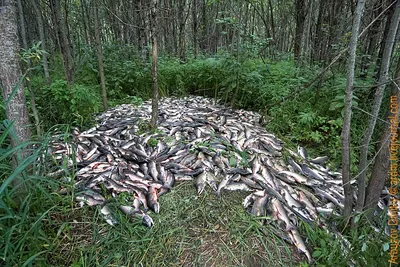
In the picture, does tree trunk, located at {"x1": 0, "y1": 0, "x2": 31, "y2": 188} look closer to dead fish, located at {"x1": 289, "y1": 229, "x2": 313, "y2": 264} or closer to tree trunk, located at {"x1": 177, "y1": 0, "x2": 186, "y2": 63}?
dead fish, located at {"x1": 289, "y1": 229, "x2": 313, "y2": 264}

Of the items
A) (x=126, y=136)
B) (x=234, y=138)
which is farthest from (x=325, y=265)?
(x=126, y=136)

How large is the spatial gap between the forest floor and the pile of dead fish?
10 centimetres

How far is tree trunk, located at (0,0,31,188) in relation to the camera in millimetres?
1667

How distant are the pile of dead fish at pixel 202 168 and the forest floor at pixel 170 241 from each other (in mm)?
99

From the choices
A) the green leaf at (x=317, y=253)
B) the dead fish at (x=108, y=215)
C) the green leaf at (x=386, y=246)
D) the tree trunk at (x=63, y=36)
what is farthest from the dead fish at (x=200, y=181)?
the tree trunk at (x=63, y=36)

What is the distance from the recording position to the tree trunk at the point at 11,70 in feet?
5.47

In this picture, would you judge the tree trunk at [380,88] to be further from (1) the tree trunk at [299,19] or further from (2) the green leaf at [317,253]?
(1) the tree trunk at [299,19]

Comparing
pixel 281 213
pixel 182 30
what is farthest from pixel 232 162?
pixel 182 30

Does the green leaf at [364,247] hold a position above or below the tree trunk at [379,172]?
below

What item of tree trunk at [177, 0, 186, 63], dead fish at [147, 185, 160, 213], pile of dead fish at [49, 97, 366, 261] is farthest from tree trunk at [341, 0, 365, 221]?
tree trunk at [177, 0, 186, 63]

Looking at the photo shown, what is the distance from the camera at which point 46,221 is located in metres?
1.87

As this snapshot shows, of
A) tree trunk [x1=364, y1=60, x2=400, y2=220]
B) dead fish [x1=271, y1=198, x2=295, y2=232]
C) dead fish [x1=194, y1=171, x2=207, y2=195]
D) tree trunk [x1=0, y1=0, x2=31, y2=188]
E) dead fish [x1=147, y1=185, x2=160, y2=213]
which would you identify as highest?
tree trunk [x1=0, y1=0, x2=31, y2=188]

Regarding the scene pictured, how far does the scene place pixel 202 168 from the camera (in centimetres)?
265

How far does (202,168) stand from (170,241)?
90cm
